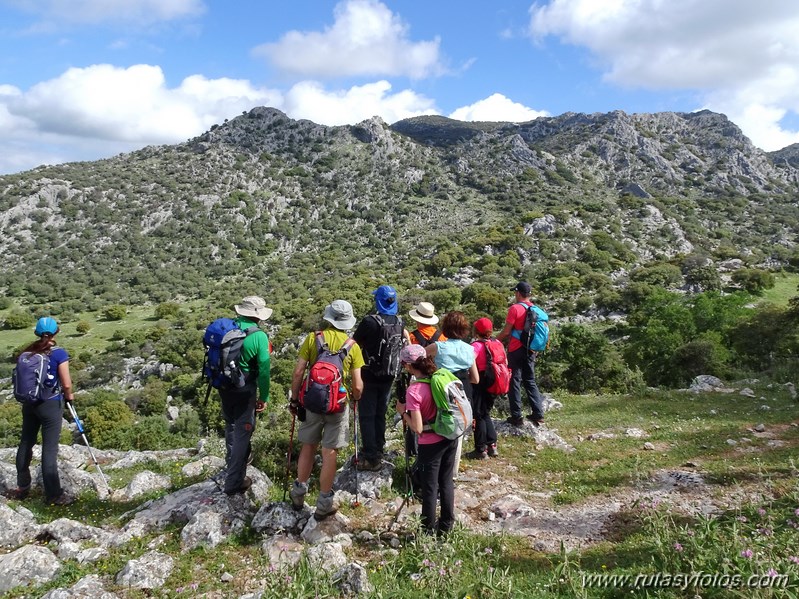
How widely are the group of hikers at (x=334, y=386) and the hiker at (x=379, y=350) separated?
1 centimetres

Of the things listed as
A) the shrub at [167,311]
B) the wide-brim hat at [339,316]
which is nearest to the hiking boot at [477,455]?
the wide-brim hat at [339,316]

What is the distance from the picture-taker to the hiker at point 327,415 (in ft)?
16.3

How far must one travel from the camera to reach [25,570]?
4359mm

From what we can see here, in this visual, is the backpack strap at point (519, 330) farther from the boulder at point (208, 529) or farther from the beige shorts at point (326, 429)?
the boulder at point (208, 529)

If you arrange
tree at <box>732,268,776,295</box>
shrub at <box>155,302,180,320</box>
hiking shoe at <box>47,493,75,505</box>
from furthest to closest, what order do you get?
shrub at <box>155,302,180,320</box> → tree at <box>732,268,776,295</box> → hiking shoe at <box>47,493,75,505</box>

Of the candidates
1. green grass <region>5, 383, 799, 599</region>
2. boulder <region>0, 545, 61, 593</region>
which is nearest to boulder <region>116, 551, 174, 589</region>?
green grass <region>5, 383, 799, 599</region>

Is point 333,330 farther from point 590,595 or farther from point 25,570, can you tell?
point 25,570

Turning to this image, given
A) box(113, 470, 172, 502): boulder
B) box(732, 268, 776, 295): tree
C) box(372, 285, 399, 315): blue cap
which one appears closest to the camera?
box(372, 285, 399, 315): blue cap

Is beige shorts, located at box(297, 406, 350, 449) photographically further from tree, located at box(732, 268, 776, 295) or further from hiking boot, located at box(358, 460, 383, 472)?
tree, located at box(732, 268, 776, 295)

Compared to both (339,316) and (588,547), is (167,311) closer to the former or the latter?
(339,316)

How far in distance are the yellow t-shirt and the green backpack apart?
0.98 meters

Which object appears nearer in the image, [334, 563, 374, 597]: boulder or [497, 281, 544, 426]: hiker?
[334, 563, 374, 597]: boulder

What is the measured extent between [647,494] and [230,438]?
5.51 metres

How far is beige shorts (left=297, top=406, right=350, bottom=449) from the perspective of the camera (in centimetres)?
497
